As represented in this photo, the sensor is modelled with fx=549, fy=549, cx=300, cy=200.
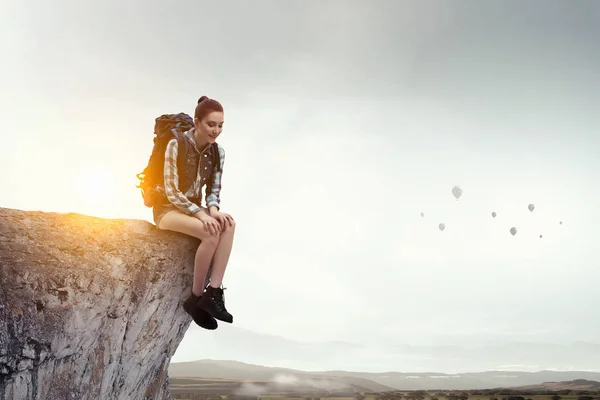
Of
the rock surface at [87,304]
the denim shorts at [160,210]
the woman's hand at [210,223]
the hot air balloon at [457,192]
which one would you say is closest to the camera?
the rock surface at [87,304]

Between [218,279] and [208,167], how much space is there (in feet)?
7.31

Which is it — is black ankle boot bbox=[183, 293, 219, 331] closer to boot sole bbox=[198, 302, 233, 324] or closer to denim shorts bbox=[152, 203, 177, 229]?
boot sole bbox=[198, 302, 233, 324]

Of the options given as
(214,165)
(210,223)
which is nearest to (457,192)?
(214,165)

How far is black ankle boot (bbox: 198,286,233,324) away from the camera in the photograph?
10273 millimetres

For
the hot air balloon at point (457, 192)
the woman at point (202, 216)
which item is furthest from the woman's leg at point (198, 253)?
the hot air balloon at point (457, 192)

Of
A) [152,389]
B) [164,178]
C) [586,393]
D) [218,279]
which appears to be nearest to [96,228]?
[164,178]

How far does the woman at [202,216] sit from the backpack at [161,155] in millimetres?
122

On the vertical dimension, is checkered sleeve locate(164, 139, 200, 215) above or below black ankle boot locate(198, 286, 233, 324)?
above

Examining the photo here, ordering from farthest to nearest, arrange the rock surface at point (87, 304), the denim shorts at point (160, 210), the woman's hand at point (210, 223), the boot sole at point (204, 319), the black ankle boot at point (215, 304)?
the denim shorts at point (160, 210), the boot sole at point (204, 319), the black ankle boot at point (215, 304), the woman's hand at point (210, 223), the rock surface at point (87, 304)

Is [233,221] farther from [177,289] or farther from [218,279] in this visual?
[177,289]

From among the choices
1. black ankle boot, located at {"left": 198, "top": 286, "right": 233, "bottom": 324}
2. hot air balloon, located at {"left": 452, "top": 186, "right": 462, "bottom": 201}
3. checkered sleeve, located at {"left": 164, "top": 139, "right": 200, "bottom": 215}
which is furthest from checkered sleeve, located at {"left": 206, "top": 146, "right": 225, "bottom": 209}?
hot air balloon, located at {"left": 452, "top": 186, "right": 462, "bottom": 201}

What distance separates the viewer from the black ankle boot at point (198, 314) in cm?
1062

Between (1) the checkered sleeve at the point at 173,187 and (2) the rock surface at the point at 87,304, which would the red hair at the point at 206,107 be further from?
(2) the rock surface at the point at 87,304

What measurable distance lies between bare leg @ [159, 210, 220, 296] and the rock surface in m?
0.79
